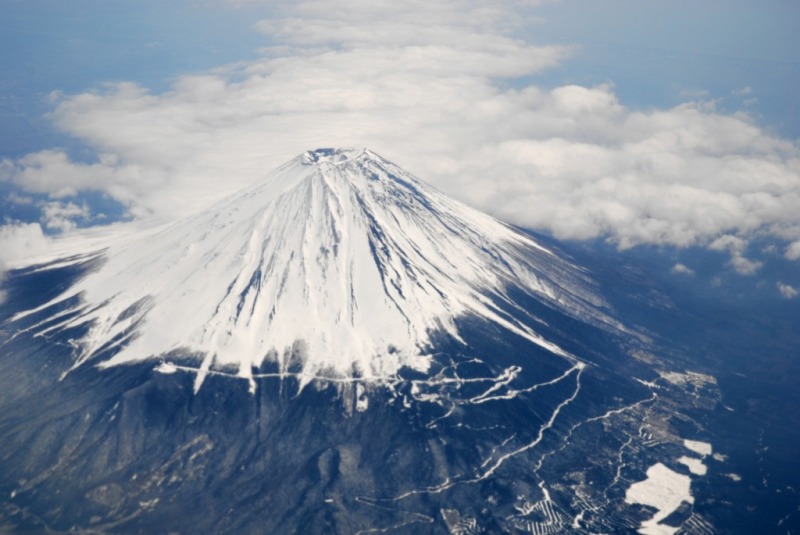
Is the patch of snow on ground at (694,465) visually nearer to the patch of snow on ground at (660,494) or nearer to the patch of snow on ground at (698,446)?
the patch of snow on ground at (660,494)

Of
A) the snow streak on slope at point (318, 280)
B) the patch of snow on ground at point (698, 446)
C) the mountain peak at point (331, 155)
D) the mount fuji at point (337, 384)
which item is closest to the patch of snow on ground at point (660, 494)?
the mount fuji at point (337, 384)

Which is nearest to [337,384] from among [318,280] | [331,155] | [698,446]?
[318,280]

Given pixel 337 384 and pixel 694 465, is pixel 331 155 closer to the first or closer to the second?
pixel 337 384

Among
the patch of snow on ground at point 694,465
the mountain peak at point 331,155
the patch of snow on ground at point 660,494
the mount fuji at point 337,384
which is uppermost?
the mountain peak at point 331,155

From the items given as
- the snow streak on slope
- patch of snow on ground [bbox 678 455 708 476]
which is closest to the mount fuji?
the snow streak on slope

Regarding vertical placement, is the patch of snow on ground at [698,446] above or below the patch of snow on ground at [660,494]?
below

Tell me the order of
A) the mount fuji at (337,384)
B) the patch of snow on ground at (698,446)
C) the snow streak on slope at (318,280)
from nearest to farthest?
1. the mount fuji at (337,384)
2. the patch of snow on ground at (698,446)
3. the snow streak on slope at (318,280)
